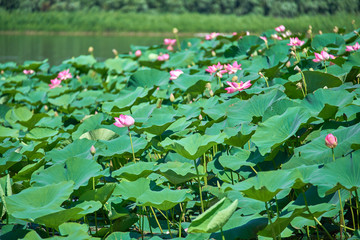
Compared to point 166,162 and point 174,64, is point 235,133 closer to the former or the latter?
point 166,162

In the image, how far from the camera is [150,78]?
7.11 ft

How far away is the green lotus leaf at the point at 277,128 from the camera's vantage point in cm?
116

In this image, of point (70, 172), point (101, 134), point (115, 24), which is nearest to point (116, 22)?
point (115, 24)

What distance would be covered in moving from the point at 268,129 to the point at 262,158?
8cm

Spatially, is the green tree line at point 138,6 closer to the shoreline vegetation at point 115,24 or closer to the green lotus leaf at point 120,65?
the shoreline vegetation at point 115,24

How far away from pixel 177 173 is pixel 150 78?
1.06 m

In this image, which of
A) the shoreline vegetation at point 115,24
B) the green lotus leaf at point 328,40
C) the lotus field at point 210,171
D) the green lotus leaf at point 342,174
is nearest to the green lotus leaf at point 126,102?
the lotus field at point 210,171

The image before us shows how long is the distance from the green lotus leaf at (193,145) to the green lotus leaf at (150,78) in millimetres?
905

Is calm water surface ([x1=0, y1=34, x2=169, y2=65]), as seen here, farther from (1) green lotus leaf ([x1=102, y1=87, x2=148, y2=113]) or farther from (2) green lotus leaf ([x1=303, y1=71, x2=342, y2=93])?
(2) green lotus leaf ([x1=303, y1=71, x2=342, y2=93])

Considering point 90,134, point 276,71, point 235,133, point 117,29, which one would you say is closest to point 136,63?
point 276,71

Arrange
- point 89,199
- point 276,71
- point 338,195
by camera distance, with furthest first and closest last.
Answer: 1. point 276,71
2. point 89,199
3. point 338,195

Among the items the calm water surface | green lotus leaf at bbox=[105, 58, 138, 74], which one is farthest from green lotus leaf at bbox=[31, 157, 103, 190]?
the calm water surface

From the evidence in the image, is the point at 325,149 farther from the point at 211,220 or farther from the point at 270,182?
the point at 211,220

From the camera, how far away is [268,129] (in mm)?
1195
